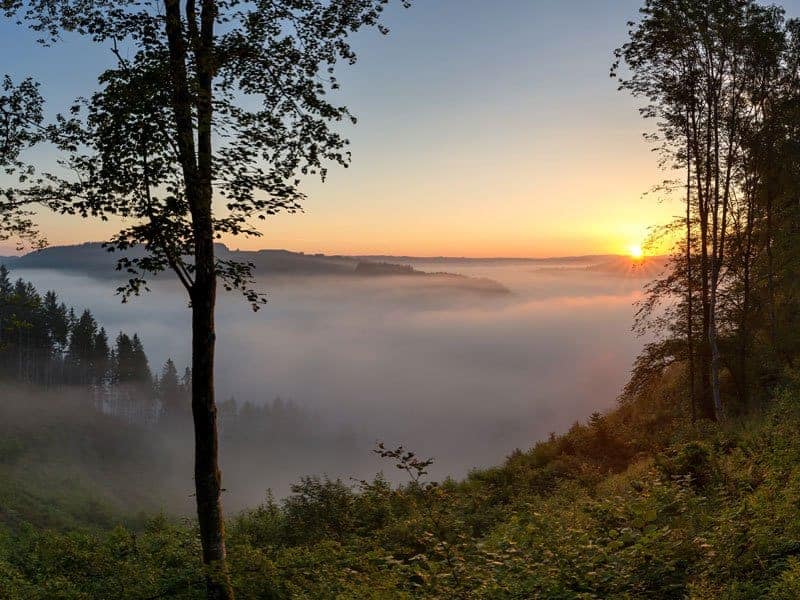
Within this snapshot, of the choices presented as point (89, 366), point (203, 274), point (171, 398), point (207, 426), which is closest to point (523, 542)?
point (207, 426)

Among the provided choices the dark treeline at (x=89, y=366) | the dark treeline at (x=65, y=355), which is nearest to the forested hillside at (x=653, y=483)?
the dark treeline at (x=89, y=366)

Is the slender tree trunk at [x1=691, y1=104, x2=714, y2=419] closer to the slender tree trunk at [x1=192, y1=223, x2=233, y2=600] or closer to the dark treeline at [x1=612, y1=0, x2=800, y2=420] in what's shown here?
the dark treeline at [x1=612, y1=0, x2=800, y2=420]

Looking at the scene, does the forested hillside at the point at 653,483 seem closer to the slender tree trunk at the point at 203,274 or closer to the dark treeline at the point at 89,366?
the slender tree trunk at the point at 203,274

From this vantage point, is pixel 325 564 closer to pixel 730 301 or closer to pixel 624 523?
pixel 624 523

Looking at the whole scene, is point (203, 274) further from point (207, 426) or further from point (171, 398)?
point (171, 398)

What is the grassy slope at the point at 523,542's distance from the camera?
555cm

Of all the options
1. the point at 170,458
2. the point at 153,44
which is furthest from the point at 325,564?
the point at 170,458

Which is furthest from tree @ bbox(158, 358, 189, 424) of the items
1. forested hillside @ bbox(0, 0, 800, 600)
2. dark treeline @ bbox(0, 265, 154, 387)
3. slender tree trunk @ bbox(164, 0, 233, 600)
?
slender tree trunk @ bbox(164, 0, 233, 600)

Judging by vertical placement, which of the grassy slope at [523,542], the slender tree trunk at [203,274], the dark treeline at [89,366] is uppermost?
the slender tree trunk at [203,274]

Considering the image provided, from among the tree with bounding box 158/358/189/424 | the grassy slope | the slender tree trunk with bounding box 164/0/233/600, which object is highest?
the slender tree trunk with bounding box 164/0/233/600

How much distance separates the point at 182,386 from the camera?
5300 inches

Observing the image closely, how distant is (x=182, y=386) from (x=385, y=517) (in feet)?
442

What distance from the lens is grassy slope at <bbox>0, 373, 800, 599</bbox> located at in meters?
5.55

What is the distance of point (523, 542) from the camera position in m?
7.65
